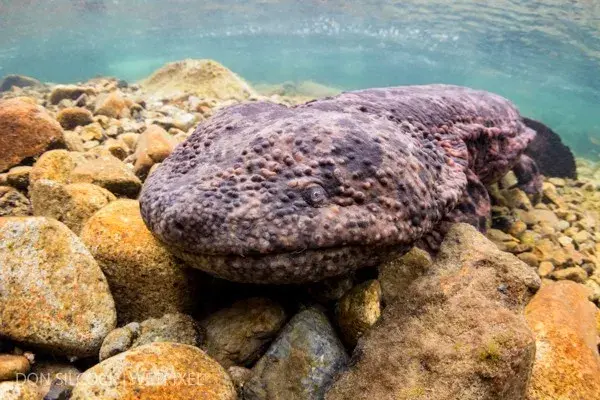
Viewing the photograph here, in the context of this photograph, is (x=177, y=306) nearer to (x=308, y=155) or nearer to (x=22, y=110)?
(x=308, y=155)

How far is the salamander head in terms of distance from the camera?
5.82 feet

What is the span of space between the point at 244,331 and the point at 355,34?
159ft

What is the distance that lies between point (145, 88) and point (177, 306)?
9780 millimetres

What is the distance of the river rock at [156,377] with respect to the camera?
→ 1525 mm

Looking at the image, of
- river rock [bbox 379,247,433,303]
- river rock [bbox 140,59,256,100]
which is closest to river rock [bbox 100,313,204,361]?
river rock [bbox 379,247,433,303]

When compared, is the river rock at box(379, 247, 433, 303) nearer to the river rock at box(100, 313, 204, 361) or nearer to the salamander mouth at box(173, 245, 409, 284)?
the salamander mouth at box(173, 245, 409, 284)

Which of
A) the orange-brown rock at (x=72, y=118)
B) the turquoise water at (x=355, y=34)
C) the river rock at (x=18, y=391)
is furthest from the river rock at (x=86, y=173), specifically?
the turquoise water at (x=355, y=34)

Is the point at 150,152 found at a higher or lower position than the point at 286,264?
lower

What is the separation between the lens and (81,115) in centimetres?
454

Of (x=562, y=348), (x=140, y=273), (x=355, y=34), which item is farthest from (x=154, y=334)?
(x=355, y=34)

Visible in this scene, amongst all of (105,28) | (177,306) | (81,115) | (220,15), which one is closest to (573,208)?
(177,306)

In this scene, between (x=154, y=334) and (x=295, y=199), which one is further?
(x=154, y=334)

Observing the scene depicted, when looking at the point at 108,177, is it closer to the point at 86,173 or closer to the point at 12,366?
the point at 86,173

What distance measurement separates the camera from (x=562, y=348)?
1.98 m
